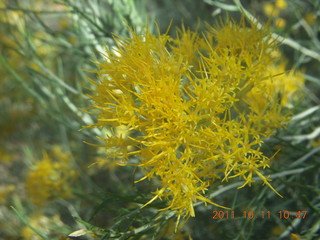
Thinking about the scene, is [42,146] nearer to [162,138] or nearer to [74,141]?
[74,141]

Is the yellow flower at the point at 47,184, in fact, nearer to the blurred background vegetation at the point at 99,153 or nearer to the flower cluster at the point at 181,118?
the blurred background vegetation at the point at 99,153

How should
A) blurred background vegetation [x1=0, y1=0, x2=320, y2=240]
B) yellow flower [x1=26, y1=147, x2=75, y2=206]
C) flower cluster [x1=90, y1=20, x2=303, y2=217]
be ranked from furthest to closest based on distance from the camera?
yellow flower [x1=26, y1=147, x2=75, y2=206], blurred background vegetation [x1=0, y1=0, x2=320, y2=240], flower cluster [x1=90, y1=20, x2=303, y2=217]

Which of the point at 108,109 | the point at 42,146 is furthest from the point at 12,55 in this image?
the point at 108,109

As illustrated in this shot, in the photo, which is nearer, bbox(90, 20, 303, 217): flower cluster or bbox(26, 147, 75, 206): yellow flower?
bbox(90, 20, 303, 217): flower cluster

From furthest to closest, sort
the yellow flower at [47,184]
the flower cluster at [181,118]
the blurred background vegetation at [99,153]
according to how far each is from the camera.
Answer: the yellow flower at [47,184] < the blurred background vegetation at [99,153] < the flower cluster at [181,118]

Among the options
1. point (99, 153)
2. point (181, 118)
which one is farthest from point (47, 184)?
point (181, 118)

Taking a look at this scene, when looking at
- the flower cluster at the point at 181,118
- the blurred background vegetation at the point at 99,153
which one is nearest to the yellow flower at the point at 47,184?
the blurred background vegetation at the point at 99,153

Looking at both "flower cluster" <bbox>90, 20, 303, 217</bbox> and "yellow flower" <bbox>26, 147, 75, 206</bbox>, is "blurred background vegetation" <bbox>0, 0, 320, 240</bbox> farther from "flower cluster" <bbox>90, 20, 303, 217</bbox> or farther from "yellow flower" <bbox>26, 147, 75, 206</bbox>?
"flower cluster" <bbox>90, 20, 303, 217</bbox>

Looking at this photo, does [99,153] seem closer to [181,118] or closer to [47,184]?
[47,184]

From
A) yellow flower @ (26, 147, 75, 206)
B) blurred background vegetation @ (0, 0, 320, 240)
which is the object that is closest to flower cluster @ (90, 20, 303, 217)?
blurred background vegetation @ (0, 0, 320, 240)

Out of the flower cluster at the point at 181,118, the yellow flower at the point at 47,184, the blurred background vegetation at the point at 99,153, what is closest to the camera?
the flower cluster at the point at 181,118
